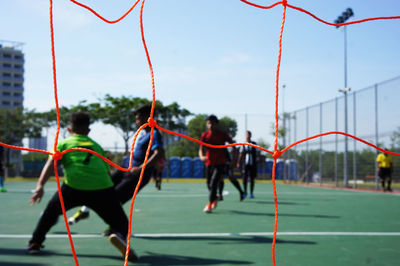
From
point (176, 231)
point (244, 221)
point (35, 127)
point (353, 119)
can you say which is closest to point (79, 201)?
point (176, 231)

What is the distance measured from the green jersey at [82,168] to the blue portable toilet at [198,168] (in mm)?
22606

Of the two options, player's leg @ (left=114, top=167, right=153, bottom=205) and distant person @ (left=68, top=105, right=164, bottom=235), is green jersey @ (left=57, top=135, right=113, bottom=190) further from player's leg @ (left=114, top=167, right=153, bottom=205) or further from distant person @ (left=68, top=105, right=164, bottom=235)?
player's leg @ (left=114, top=167, right=153, bottom=205)

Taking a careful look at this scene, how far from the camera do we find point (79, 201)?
11.5 ft

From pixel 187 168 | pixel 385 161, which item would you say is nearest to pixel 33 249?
pixel 385 161

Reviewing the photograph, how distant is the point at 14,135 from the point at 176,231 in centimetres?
2280

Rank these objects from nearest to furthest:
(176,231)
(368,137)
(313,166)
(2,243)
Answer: (2,243) → (176,231) → (368,137) → (313,166)

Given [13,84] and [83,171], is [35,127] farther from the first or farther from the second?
[13,84]

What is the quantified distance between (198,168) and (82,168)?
2345 centimetres

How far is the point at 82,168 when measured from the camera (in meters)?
3.53

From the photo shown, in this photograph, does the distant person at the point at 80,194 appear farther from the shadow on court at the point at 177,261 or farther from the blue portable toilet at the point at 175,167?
the blue portable toilet at the point at 175,167

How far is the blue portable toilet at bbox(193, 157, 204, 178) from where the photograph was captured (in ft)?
86.7

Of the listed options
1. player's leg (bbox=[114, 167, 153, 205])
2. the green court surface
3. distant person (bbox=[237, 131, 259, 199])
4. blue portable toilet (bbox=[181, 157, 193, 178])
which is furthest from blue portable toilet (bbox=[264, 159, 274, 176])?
player's leg (bbox=[114, 167, 153, 205])

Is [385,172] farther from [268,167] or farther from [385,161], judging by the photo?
[268,167]

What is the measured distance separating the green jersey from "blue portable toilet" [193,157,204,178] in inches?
890
